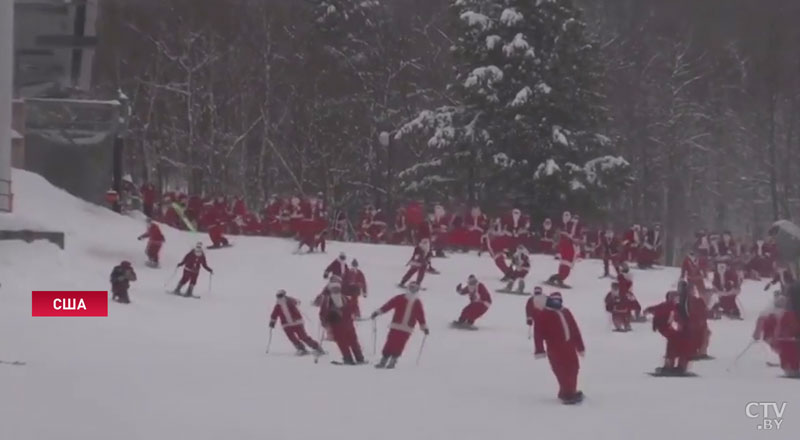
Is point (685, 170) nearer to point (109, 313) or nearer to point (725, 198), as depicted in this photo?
point (725, 198)

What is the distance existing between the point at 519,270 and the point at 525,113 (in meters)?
13.9

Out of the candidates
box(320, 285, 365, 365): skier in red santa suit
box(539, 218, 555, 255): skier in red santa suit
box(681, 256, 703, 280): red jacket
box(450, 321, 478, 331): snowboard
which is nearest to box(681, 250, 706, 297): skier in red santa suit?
box(681, 256, 703, 280): red jacket

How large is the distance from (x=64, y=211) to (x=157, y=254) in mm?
3124

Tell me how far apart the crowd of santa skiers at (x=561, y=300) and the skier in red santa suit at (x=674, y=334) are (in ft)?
0.05

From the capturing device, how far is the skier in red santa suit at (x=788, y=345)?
18438 mm

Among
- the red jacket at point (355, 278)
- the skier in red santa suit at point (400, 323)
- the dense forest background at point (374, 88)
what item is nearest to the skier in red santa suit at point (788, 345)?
the skier in red santa suit at point (400, 323)

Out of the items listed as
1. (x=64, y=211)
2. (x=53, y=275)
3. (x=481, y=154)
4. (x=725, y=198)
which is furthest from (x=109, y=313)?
(x=725, y=198)

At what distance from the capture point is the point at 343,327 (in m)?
19.0

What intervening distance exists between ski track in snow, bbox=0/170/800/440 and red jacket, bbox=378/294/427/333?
0.63m

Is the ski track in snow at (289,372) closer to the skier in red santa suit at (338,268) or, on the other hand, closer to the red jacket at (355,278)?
the red jacket at (355,278)

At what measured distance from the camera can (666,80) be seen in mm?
52906

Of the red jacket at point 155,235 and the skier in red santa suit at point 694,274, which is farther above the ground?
the red jacket at point 155,235

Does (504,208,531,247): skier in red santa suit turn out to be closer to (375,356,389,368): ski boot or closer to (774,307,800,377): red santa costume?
(375,356,389,368): ski boot

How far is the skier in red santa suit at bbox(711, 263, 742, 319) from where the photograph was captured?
90.8ft
